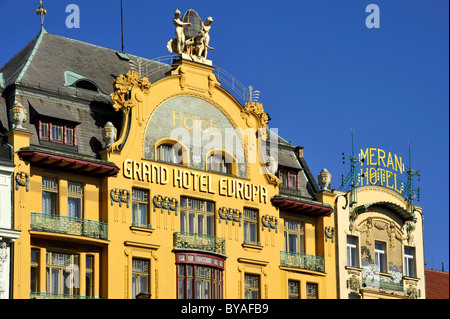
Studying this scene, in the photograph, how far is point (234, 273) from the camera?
77125mm

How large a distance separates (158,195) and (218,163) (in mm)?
4740

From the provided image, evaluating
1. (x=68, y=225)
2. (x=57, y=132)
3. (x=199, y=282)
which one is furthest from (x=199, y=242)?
(x=57, y=132)

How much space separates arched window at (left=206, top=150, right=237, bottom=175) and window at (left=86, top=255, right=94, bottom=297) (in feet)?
28.6

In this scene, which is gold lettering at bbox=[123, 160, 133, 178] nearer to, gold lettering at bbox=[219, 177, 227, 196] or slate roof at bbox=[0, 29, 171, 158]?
slate roof at bbox=[0, 29, 171, 158]

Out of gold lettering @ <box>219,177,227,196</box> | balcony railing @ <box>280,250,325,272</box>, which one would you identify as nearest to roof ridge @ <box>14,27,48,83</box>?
gold lettering @ <box>219,177,227,196</box>

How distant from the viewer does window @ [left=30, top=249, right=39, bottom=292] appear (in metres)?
70.2

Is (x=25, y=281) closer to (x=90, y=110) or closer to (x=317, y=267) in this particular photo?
(x=90, y=110)

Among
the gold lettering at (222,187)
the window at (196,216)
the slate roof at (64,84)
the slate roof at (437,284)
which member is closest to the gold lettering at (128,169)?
the slate roof at (64,84)

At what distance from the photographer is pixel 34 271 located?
70.5 meters

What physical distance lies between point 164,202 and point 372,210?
14.1 m

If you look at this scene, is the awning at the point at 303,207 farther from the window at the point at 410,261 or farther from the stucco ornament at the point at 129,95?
the stucco ornament at the point at 129,95

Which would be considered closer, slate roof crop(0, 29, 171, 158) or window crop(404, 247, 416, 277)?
slate roof crop(0, 29, 171, 158)
